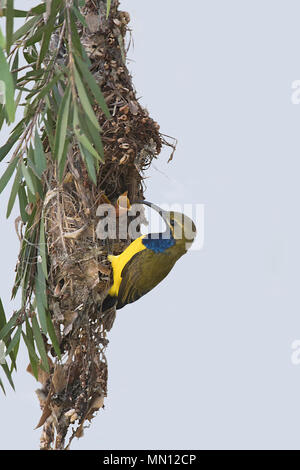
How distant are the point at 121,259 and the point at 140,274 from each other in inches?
4.1

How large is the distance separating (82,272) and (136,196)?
45 cm

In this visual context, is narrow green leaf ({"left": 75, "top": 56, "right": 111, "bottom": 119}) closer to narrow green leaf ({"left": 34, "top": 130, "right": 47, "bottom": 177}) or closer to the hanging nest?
narrow green leaf ({"left": 34, "top": 130, "right": 47, "bottom": 177})

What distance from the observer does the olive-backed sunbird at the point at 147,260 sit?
353cm

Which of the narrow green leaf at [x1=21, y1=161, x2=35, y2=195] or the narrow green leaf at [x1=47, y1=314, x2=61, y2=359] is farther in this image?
the narrow green leaf at [x1=47, y1=314, x2=61, y2=359]

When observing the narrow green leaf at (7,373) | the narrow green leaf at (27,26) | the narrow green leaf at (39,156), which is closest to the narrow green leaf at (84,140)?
the narrow green leaf at (39,156)

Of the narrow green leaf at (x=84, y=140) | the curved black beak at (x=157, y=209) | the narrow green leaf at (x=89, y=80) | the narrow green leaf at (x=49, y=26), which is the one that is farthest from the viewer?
the curved black beak at (x=157, y=209)

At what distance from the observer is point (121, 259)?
140 inches

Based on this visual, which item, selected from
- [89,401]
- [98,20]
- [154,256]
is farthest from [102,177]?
[89,401]

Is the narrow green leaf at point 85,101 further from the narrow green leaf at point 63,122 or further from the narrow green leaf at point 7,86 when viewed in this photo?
the narrow green leaf at point 7,86

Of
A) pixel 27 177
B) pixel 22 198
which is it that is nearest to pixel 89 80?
pixel 27 177

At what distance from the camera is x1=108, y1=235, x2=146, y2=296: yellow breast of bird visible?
3535 mm

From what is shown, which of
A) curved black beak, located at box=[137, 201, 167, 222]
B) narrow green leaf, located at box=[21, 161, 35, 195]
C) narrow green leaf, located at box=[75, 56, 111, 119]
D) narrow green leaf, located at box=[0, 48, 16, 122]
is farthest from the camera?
curved black beak, located at box=[137, 201, 167, 222]

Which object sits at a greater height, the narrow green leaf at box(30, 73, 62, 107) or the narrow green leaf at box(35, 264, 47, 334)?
the narrow green leaf at box(30, 73, 62, 107)

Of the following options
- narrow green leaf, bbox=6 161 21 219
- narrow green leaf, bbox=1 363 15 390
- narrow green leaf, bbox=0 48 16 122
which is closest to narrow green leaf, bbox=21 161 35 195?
narrow green leaf, bbox=6 161 21 219
